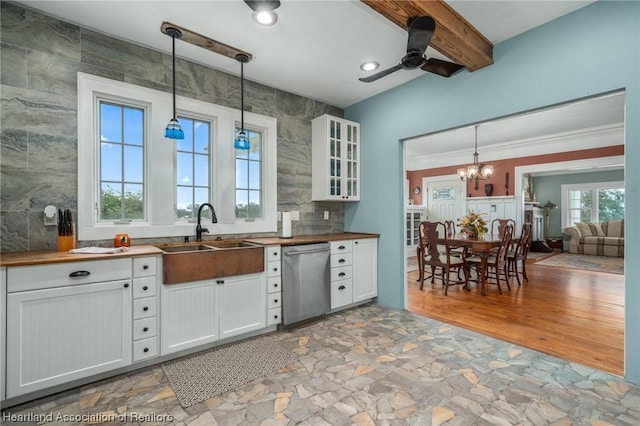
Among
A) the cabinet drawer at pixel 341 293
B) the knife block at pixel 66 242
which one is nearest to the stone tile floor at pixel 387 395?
the cabinet drawer at pixel 341 293

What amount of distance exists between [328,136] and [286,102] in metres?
0.69

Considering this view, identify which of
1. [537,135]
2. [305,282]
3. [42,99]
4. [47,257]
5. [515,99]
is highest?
[537,135]

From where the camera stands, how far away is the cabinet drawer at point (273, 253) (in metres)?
2.97

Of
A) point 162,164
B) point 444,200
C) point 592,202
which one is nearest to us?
point 162,164

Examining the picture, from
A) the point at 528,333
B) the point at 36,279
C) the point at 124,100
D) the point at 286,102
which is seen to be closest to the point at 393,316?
the point at 528,333

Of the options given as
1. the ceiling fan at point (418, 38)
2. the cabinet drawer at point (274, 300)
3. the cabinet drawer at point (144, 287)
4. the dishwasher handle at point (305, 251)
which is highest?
the ceiling fan at point (418, 38)

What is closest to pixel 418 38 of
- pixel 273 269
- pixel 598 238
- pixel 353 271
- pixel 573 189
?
pixel 273 269

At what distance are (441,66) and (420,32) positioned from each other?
2.10ft

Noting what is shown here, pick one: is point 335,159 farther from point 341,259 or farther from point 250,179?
point 341,259

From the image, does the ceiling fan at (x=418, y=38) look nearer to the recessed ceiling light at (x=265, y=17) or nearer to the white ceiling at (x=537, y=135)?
the recessed ceiling light at (x=265, y=17)

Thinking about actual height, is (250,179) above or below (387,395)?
above

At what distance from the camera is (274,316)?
300cm

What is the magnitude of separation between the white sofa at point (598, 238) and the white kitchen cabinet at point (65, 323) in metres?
10.2

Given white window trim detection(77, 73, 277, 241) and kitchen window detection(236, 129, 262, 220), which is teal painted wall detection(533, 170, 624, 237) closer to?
white window trim detection(77, 73, 277, 241)
